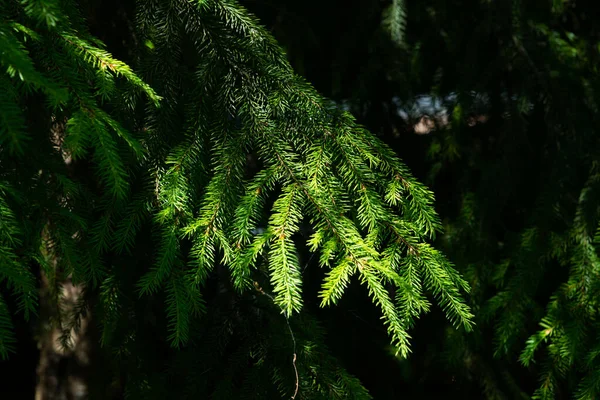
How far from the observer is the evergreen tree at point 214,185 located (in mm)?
1190

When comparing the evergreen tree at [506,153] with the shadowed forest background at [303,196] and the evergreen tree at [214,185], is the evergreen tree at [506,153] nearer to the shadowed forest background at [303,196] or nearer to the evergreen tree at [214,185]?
the shadowed forest background at [303,196]

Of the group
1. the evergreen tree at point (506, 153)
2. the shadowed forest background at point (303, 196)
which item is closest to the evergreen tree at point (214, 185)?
the shadowed forest background at point (303, 196)

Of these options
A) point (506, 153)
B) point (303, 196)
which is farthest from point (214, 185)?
point (506, 153)

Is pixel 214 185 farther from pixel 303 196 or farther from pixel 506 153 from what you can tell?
pixel 506 153

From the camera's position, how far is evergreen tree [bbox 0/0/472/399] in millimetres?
1190

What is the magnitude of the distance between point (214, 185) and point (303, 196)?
203 millimetres

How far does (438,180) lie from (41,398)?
2012 millimetres

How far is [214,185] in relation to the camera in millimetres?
1342

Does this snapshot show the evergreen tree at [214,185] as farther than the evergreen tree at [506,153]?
No

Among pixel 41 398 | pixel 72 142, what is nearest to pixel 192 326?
pixel 72 142

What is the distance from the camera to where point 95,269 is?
4.60ft

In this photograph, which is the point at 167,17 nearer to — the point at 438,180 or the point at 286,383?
the point at 286,383

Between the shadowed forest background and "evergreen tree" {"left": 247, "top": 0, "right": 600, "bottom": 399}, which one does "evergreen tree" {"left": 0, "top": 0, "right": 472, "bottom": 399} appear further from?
"evergreen tree" {"left": 247, "top": 0, "right": 600, "bottom": 399}

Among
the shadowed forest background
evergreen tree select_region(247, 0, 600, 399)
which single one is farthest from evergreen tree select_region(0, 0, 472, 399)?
evergreen tree select_region(247, 0, 600, 399)
